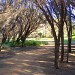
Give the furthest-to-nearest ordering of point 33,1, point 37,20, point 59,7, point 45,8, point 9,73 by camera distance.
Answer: point 37,20
point 59,7
point 45,8
point 33,1
point 9,73

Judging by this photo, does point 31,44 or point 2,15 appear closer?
point 2,15

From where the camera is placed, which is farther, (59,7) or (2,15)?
(2,15)

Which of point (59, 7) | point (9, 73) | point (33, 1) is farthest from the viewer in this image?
point (59, 7)

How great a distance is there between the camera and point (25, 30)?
42.3 meters

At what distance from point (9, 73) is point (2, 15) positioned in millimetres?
14014

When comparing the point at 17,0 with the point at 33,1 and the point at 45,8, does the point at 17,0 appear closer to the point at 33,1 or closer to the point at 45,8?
the point at 33,1

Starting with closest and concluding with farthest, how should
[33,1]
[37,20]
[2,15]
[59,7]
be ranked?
[33,1]
[59,7]
[2,15]
[37,20]

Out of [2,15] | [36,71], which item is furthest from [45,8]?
[2,15]

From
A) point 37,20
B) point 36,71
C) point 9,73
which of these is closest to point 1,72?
point 9,73

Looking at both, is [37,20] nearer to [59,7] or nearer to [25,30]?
[25,30]

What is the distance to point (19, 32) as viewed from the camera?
1640 inches

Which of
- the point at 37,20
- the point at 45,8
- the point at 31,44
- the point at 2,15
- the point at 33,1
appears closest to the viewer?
the point at 33,1

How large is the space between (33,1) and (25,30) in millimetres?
26835

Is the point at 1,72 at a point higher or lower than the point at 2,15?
lower
